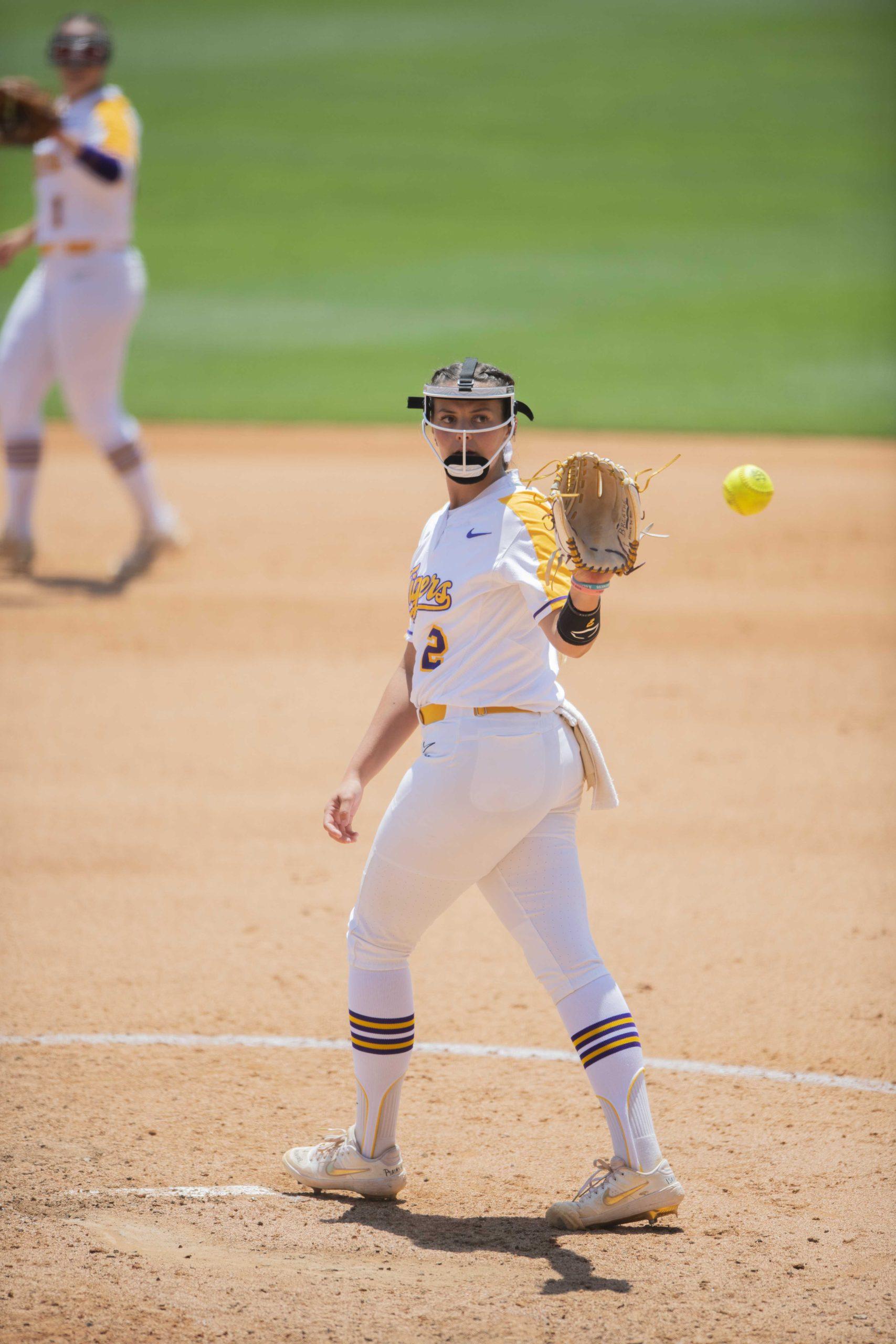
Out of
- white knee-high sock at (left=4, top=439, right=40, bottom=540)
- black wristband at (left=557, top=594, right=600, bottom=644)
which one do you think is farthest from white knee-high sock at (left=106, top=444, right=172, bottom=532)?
black wristband at (left=557, top=594, right=600, bottom=644)

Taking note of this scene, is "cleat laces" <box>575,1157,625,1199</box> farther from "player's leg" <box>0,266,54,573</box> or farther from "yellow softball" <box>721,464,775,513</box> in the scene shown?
"player's leg" <box>0,266,54,573</box>

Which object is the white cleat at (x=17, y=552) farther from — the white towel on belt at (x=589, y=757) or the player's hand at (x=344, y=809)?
the white towel on belt at (x=589, y=757)

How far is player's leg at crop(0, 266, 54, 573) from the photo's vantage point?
1005 centimetres

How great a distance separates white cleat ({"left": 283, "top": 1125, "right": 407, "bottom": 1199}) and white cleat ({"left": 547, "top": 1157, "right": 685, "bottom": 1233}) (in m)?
0.44

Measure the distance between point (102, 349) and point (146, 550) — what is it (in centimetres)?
140

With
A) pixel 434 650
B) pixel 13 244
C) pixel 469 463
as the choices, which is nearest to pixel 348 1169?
pixel 434 650

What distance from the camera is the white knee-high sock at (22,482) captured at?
10.2 meters

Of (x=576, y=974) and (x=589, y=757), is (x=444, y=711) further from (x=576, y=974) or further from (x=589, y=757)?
(x=576, y=974)

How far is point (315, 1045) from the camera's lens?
4.84 meters

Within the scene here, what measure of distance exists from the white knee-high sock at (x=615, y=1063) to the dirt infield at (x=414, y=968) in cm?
24

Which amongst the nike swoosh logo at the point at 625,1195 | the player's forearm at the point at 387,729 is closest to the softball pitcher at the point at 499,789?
the nike swoosh logo at the point at 625,1195

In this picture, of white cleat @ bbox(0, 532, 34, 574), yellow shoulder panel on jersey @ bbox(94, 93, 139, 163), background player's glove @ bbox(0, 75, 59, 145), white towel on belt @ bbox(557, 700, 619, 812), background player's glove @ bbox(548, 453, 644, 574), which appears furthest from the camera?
white cleat @ bbox(0, 532, 34, 574)

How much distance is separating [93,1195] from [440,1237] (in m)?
0.85

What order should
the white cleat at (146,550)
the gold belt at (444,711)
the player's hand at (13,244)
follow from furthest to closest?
the white cleat at (146,550) < the player's hand at (13,244) < the gold belt at (444,711)
